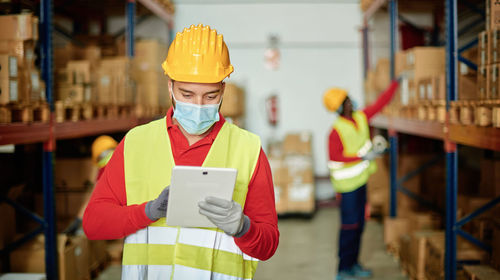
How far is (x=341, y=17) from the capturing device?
35.4ft

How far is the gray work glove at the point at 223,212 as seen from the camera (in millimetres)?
1749

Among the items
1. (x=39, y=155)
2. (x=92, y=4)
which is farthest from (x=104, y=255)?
(x=92, y=4)

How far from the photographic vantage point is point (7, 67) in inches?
161

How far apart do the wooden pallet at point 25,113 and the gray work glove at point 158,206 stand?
107 inches

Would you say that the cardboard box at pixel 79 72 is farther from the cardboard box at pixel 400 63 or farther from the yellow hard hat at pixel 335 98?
the cardboard box at pixel 400 63

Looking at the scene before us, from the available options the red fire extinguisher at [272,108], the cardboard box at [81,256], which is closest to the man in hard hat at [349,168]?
the cardboard box at [81,256]

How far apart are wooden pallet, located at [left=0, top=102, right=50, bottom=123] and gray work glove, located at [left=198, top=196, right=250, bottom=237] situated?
2.97m

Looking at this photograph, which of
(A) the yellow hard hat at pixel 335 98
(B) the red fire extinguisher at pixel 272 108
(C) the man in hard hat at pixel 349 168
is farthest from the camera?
(B) the red fire extinguisher at pixel 272 108

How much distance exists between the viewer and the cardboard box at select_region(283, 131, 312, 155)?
33.6ft

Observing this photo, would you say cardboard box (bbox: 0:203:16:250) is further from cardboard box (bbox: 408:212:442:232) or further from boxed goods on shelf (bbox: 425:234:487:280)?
cardboard box (bbox: 408:212:442:232)

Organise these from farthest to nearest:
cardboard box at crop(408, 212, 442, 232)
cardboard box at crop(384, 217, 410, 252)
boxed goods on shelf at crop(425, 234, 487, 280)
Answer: cardboard box at crop(384, 217, 410, 252) → cardboard box at crop(408, 212, 442, 232) → boxed goods on shelf at crop(425, 234, 487, 280)

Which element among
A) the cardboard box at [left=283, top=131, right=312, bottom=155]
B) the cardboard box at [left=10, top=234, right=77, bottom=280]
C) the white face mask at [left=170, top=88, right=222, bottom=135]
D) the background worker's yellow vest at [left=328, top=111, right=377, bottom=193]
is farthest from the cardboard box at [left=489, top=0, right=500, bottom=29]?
the cardboard box at [left=283, top=131, right=312, bottom=155]

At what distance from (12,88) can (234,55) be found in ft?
23.5

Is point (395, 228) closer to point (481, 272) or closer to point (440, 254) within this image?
point (440, 254)
